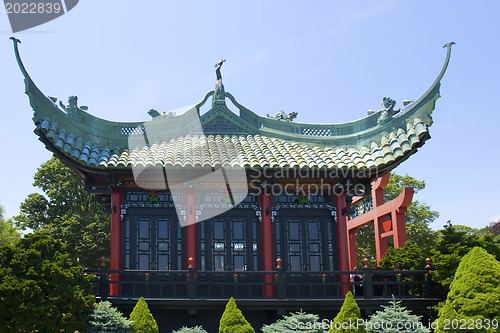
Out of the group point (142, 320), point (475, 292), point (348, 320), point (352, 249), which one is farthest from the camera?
point (352, 249)

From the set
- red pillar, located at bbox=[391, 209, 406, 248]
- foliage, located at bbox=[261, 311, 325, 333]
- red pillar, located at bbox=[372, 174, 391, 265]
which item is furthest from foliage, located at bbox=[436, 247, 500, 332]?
red pillar, located at bbox=[372, 174, 391, 265]

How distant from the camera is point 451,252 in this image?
14.4m

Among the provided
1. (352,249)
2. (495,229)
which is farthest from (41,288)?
(495,229)

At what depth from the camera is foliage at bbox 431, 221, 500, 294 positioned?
46.2 ft

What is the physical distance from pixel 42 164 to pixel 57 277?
2827cm

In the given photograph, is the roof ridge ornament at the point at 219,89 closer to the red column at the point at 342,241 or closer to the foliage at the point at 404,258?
the red column at the point at 342,241

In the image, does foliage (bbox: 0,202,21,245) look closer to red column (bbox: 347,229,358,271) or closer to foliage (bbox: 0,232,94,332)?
red column (bbox: 347,229,358,271)

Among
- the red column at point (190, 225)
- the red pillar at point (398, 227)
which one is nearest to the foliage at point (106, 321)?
the red column at point (190, 225)

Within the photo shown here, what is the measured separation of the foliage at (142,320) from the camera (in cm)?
1253

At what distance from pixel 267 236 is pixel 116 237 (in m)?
4.19

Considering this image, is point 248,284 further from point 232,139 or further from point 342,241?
point 232,139

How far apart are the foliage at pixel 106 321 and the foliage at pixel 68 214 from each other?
22.4 metres

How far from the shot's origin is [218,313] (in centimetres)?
1470

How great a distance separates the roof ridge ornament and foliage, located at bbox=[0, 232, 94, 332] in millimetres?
6838
